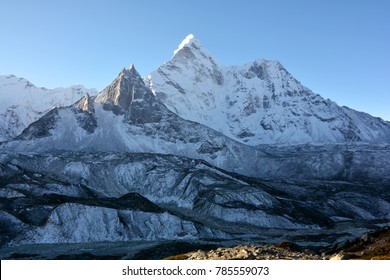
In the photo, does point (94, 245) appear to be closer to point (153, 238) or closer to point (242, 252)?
point (153, 238)

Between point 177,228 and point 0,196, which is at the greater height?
point 0,196

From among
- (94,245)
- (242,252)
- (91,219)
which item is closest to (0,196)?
(91,219)

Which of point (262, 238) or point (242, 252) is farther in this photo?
point (262, 238)

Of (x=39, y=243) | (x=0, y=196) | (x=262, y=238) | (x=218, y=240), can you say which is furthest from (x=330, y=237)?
(x=0, y=196)

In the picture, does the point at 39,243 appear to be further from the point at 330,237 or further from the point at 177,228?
the point at 330,237

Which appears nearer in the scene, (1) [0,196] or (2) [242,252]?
(2) [242,252]
